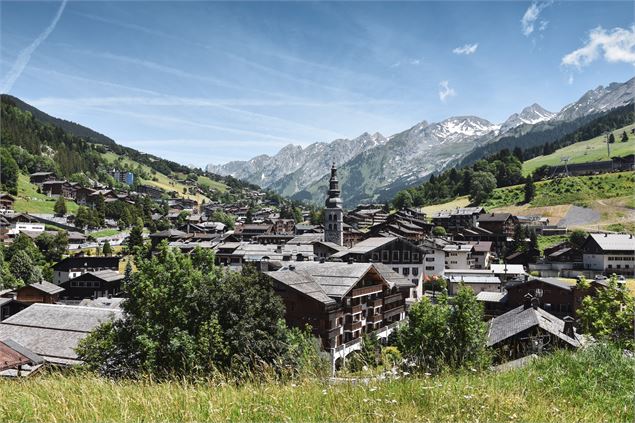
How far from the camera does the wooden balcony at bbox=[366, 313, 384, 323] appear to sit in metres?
45.9

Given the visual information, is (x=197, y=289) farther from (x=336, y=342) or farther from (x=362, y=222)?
(x=362, y=222)

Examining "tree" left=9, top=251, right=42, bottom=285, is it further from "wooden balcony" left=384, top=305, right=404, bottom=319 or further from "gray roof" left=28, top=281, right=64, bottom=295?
"wooden balcony" left=384, top=305, right=404, bottom=319

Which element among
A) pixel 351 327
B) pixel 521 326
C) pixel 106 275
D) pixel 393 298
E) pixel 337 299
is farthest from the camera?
pixel 106 275

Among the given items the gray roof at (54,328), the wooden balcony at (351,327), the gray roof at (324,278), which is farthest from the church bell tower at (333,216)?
the gray roof at (54,328)

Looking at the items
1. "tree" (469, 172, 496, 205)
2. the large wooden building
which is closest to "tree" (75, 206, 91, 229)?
the large wooden building

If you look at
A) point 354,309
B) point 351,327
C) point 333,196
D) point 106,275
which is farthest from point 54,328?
point 333,196

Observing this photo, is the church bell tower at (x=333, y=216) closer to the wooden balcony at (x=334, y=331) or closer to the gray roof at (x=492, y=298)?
the gray roof at (x=492, y=298)

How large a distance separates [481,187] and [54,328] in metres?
150

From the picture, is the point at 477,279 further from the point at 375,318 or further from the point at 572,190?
the point at 572,190

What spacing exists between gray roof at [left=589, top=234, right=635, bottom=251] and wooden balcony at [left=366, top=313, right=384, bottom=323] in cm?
5419

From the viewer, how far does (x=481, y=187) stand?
165 metres

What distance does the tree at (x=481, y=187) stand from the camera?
162m

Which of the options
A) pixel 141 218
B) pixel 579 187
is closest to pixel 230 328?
pixel 141 218

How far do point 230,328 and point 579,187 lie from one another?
155085 millimetres
